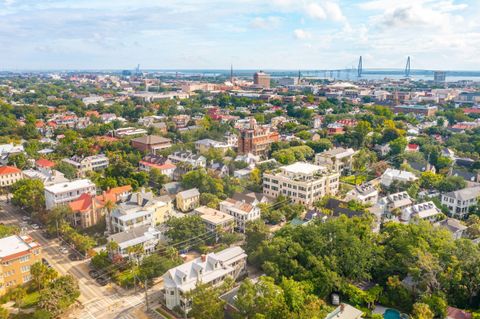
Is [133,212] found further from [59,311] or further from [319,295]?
[319,295]

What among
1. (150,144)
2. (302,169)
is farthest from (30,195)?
(302,169)

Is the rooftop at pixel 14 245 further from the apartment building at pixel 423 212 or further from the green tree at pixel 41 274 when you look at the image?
the apartment building at pixel 423 212

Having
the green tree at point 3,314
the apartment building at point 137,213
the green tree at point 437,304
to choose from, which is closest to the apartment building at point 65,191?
the apartment building at point 137,213

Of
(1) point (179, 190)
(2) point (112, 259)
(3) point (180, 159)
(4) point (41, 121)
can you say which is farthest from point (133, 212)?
(4) point (41, 121)

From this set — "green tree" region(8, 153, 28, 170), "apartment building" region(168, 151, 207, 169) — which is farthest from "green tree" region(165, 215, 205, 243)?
"green tree" region(8, 153, 28, 170)

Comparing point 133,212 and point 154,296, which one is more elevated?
point 133,212

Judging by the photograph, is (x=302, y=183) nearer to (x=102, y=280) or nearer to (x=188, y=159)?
(x=188, y=159)
